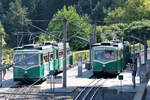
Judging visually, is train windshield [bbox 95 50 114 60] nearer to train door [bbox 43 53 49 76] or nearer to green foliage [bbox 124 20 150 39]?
train door [bbox 43 53 49 76]

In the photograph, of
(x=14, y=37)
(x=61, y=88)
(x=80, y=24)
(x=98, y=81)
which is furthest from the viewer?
(x=14, y=37)

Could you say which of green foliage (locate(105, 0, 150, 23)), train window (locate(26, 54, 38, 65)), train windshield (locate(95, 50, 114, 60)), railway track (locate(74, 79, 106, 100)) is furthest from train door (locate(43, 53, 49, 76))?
green foliage (locate(105, 0, 150, 23))

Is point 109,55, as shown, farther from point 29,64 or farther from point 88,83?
point 29,64

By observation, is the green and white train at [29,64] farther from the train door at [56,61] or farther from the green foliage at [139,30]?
the green foliage at [139,30]

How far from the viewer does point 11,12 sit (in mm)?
98062

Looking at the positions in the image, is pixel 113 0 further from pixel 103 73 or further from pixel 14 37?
pixel 103 73

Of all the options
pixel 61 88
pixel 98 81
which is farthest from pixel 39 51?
pixel 98 81

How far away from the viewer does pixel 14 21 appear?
9200cm

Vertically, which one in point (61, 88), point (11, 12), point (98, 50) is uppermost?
point (11, 12)

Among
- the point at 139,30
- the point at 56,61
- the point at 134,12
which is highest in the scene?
the point at 134,12

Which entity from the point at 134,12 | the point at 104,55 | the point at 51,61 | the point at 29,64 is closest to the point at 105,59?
the point at 104,55

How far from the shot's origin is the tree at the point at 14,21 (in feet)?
294

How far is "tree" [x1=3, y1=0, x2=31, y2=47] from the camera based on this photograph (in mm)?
89525

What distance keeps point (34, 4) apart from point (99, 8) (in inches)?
699
